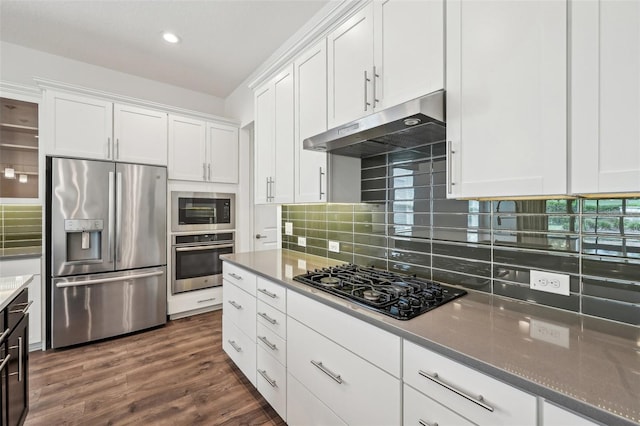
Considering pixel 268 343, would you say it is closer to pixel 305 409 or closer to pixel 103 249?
pixel 305 409

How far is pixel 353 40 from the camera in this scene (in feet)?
5.26

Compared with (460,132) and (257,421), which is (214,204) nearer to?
(257,421)

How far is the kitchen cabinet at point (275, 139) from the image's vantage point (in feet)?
7.02

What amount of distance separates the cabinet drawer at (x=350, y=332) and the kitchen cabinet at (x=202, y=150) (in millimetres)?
2381

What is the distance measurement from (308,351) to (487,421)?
0.85 metres

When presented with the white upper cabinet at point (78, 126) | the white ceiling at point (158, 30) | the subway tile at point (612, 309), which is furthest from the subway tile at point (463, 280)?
the white upper cabinet at point (78, 126)

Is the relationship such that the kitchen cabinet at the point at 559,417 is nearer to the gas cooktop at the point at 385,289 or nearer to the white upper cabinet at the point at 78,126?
the gas cooktop at the point at 385,289

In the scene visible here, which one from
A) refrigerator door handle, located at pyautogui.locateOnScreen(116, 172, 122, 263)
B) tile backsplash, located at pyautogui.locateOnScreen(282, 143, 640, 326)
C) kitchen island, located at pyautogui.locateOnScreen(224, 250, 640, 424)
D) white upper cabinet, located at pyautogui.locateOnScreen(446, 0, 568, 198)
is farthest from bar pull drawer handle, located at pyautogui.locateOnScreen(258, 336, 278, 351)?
refrigerator door handle, located at pyautogui.locateOnScreen(116, 172, 122, 263)

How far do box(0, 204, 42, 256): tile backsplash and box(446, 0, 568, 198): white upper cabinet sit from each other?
3.65m

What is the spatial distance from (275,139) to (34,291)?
2.55m

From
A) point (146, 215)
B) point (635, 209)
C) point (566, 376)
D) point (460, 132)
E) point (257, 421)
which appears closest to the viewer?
point (566, 376)

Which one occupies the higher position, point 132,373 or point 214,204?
point 214,204

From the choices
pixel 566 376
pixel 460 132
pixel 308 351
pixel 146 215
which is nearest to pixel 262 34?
pixel 146 215

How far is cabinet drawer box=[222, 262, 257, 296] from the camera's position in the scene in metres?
1.95
